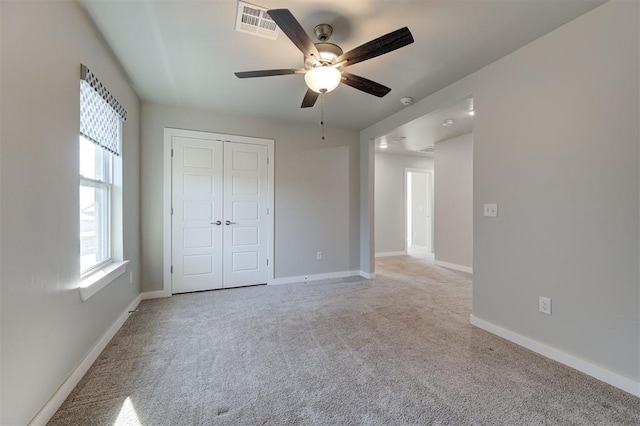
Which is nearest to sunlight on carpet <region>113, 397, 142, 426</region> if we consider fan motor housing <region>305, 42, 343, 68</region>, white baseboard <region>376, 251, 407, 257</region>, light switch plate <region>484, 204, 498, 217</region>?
fan motor housing <region>305, 42, 343, 68</region>

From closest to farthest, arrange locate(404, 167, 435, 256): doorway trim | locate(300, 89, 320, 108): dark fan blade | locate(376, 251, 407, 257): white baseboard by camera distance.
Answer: locate(300, 89, 320, 108): dark fan blade < locate(376, 251, 407, 257): white baseboard < locate(404, 167, 435, 256): doorway trim

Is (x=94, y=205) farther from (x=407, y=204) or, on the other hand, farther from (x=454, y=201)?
(x=407, y=204)

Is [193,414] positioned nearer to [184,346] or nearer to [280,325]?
[184,346]

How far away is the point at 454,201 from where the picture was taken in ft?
17.5

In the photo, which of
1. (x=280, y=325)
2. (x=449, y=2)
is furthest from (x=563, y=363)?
(x=449, y=2)

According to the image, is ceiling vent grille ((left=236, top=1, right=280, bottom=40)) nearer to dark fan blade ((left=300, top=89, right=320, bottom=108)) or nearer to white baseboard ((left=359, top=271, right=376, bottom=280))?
dark fan blade ((left=300, top=89, right=320, bottom=108))

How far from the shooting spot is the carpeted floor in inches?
58.9

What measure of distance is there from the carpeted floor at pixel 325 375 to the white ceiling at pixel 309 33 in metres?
2.49

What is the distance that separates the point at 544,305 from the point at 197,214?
388 cm

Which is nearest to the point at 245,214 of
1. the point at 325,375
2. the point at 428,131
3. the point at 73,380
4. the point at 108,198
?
the point at 108,198

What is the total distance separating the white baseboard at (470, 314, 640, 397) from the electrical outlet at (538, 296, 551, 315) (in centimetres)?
26

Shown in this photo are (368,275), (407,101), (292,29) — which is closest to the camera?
(292,29)

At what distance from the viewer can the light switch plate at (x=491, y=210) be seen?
250 cm

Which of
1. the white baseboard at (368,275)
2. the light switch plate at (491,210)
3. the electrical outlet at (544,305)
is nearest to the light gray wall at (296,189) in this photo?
the white baseboard at (368,275)
